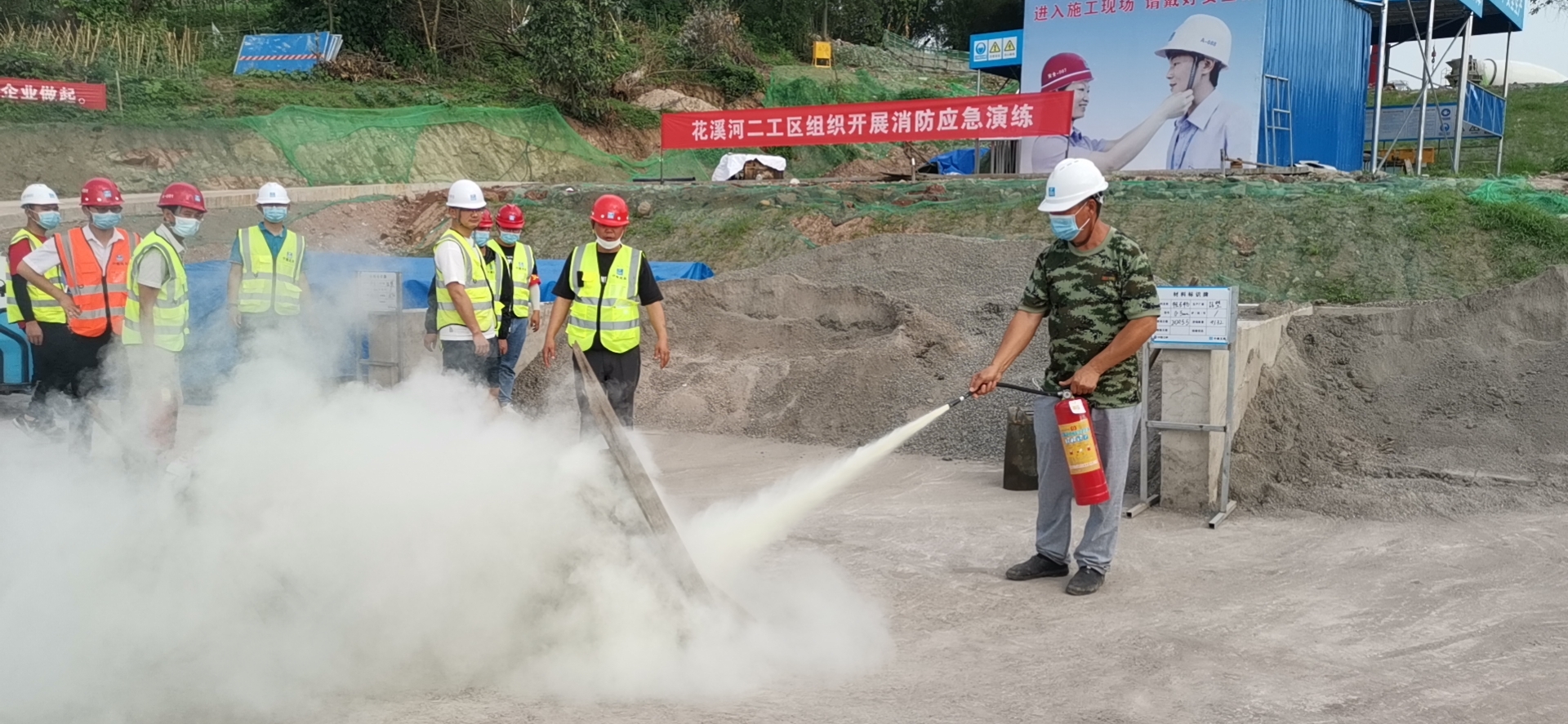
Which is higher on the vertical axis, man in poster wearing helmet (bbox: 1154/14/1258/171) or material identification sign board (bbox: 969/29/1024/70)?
material identification sign board (bbox: 969/29/1024/70)

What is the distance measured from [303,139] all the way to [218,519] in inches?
926

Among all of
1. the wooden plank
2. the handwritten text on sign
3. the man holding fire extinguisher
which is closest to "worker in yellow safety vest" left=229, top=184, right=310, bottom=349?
the wooden plank

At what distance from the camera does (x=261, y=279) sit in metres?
7.88

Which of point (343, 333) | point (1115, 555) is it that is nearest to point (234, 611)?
point (1115, 555)

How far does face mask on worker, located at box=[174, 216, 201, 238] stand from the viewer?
713 cm

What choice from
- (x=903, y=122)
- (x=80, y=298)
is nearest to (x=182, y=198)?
(x=80, y=298)

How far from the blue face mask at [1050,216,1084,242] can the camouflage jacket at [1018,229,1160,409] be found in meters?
0.11

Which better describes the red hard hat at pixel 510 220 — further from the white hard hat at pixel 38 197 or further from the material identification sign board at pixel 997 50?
the material identification sign board at pixel 997 50

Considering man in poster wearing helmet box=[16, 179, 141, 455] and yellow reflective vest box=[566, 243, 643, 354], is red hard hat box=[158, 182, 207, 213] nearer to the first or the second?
man in poster wearing helmet box=[16, 179, 141, 455]

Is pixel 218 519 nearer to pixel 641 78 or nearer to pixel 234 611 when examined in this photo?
pixel 234 611

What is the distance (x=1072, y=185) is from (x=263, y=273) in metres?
5.58

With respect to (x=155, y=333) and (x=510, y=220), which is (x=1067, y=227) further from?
(x=510, y=220)

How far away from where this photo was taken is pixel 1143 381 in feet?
22.1

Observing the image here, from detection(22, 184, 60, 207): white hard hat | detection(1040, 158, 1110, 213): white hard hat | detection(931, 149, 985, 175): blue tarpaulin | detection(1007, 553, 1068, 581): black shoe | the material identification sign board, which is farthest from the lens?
the material identification sign board
